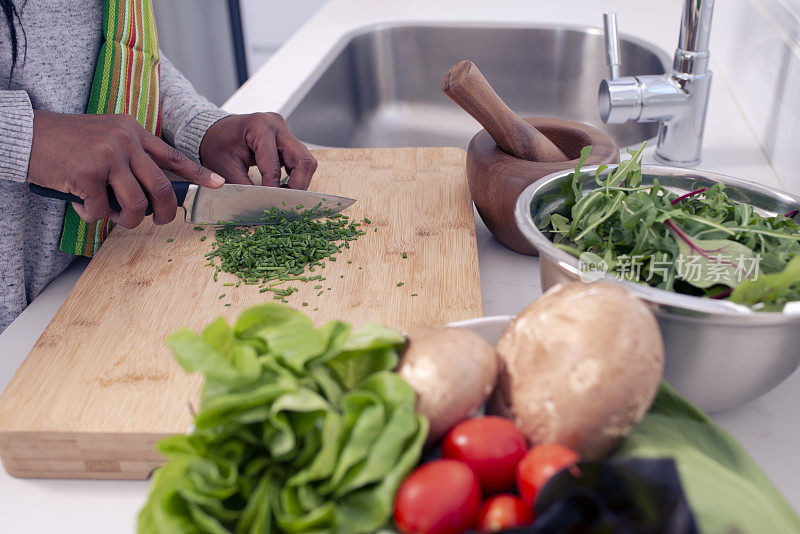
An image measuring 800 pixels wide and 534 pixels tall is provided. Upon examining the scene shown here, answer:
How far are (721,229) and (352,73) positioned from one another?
1.45 m

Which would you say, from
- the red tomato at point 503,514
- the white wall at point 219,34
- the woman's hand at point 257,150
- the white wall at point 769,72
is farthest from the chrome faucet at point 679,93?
the white wall at point 219,34

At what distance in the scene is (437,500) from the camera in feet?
1.28

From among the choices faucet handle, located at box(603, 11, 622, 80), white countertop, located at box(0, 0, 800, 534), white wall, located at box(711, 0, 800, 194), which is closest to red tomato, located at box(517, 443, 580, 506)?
white countertop, located at box(0, 0, 800, 534)

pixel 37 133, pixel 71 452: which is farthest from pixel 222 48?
pixel 71 452

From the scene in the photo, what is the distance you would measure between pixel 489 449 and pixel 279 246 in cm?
63

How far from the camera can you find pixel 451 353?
471mm

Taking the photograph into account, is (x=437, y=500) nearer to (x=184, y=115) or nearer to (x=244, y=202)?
(x=244, y=202)

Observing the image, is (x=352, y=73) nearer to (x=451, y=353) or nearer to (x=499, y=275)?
(x=499, y=275)

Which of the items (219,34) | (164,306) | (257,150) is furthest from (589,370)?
(219,34)

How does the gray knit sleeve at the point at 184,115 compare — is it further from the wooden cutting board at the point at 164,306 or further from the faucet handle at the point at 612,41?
the faucet handle at the point at 612,41

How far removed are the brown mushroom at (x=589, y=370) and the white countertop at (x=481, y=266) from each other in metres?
0.27

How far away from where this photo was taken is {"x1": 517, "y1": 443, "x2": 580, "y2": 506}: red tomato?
0.40 m

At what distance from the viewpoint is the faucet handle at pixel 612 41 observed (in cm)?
123

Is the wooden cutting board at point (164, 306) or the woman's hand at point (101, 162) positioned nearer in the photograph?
the wooden cutting board at point (164, 306)
